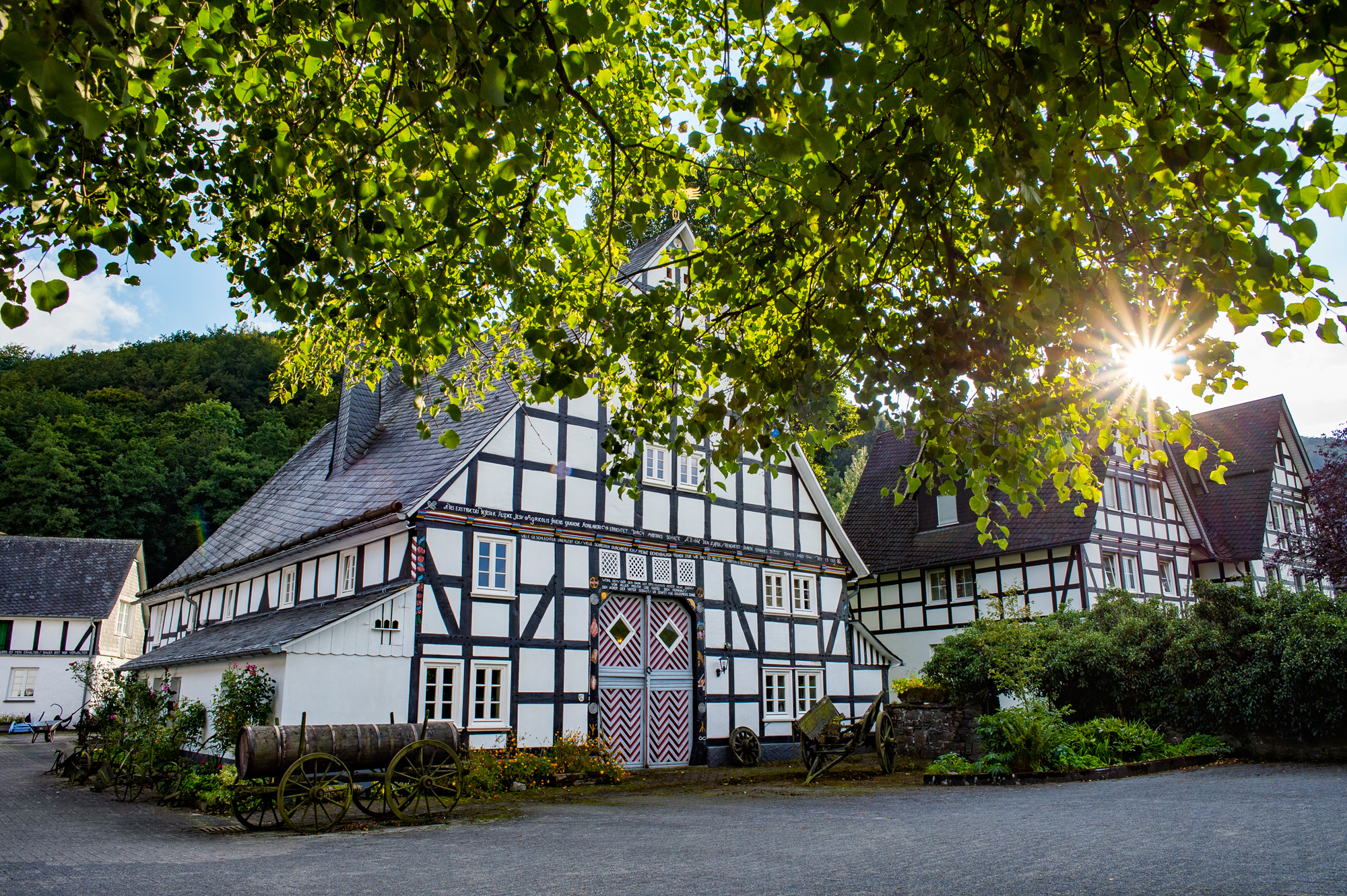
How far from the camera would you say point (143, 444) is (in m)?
51.3

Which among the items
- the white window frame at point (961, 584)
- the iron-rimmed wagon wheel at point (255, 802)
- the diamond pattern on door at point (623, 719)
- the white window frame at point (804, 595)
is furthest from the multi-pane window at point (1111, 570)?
the iron-rimmed wagon wheel at point (255, 802)

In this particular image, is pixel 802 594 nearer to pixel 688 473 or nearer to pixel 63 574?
pixel 688 473

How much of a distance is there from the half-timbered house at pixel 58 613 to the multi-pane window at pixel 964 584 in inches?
1276

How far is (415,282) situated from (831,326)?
120 inches

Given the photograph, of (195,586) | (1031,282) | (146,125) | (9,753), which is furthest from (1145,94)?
(9,753)

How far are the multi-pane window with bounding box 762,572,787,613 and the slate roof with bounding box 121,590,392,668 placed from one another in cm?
828

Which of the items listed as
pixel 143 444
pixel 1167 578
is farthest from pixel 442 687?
pixel 143 444

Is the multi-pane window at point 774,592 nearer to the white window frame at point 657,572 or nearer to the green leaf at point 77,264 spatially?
the white window frame at point 657,572

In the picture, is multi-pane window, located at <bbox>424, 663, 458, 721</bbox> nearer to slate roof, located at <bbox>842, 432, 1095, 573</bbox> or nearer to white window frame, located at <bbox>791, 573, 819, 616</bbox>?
white window frame, located at <bbox>791, 573, 819, 616</bbox>

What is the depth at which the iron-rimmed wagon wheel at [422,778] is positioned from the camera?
10.2m

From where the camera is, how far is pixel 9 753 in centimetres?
2334

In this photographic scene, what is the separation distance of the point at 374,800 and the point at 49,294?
8.88 meters

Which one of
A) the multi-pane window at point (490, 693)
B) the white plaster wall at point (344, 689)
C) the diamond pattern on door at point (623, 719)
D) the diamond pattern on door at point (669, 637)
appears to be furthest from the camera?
the diamond pattern on door at point (669, 637)

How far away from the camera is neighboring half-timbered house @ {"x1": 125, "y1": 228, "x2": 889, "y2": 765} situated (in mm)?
13938
